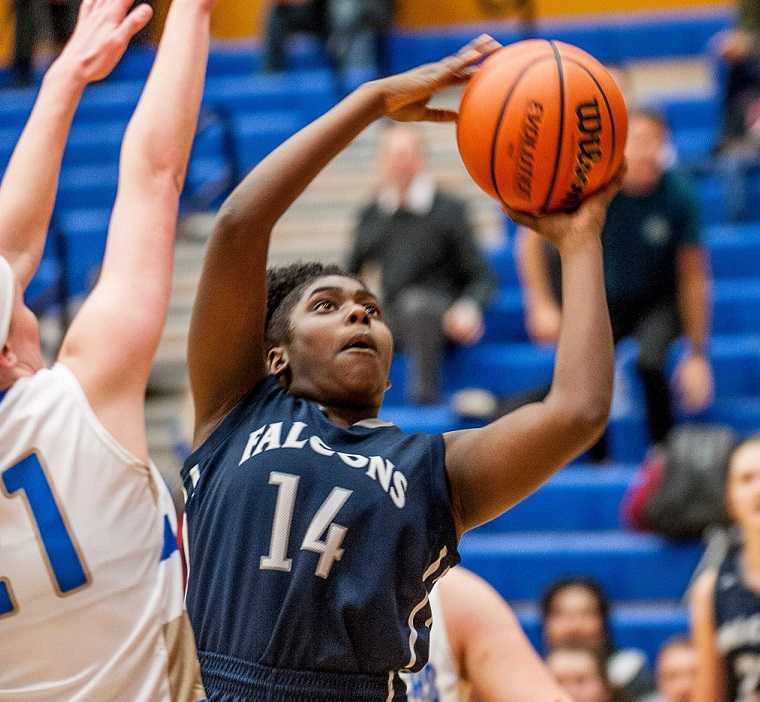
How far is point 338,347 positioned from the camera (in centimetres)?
275

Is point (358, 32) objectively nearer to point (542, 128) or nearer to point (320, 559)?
point (542, 128)

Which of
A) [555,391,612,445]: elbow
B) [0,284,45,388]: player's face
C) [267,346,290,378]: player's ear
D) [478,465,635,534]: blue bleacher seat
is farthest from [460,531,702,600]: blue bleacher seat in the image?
[555,391,612,445]: elbow

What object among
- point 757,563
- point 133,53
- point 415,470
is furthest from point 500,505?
point 133,53

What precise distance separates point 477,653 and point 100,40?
5.28 feet

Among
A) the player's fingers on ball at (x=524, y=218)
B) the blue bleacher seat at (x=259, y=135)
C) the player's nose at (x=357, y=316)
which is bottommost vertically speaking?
the blue bleacher seat at (x=259, y=135)

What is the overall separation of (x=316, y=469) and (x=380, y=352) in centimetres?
27

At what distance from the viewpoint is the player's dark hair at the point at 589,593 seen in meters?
5.84

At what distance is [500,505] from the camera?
2586mm

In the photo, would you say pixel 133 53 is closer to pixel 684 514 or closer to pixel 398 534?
pixel 684 514

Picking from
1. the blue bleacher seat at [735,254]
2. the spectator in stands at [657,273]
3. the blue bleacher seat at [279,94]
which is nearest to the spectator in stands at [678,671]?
the spectator in stands at [657,273]

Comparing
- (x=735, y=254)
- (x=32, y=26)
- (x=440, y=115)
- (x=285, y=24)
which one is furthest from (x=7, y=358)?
(x=32, y=26)

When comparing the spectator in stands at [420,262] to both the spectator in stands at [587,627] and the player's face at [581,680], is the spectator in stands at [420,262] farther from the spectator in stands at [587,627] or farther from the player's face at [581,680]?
the player's face at [581,680]

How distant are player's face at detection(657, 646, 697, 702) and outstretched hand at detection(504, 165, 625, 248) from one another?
3178mm

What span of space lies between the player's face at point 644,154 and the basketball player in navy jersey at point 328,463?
4.28m
